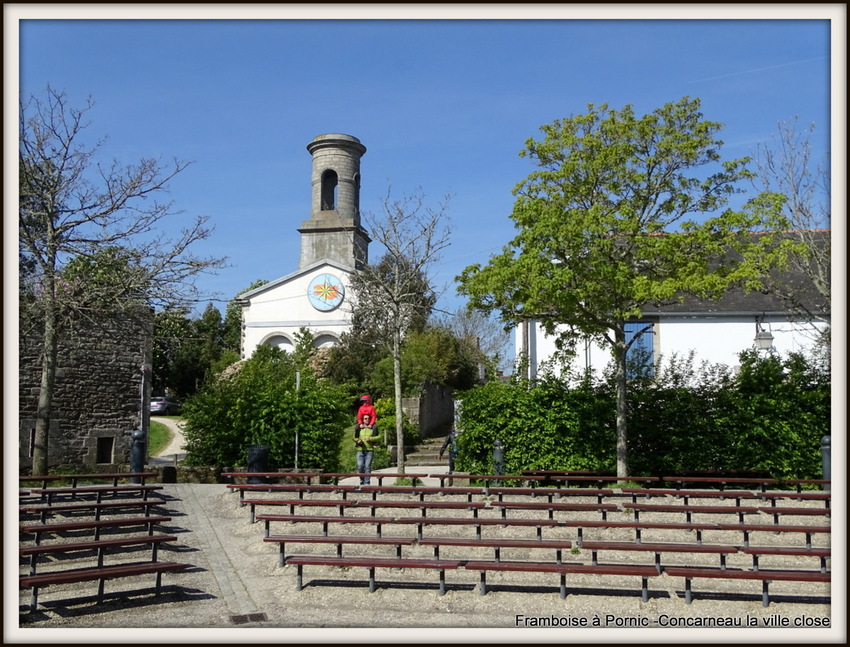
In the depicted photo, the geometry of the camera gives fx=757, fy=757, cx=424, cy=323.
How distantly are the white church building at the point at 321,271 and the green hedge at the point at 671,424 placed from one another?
62.7ft

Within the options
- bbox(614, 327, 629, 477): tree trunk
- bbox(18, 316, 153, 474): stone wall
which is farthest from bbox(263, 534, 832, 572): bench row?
bbox(18, 316, 153, 474): stone wall

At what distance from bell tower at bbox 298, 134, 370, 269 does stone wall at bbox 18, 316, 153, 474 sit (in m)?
21.0

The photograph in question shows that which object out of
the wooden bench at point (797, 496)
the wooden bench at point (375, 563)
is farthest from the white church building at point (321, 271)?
the wooden bench at point (375, 563)

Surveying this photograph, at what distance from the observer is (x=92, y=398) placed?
18609 millimetres

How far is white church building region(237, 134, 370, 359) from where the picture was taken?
3688 cm

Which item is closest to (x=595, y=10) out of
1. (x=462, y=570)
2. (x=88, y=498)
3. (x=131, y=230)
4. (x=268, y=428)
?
(x=462, y=570)

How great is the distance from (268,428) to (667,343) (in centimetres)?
1245

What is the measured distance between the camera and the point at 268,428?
15883 mm

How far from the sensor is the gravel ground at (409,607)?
223 inches

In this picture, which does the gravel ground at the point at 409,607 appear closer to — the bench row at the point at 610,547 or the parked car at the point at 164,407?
the bench row at the point at 610,547

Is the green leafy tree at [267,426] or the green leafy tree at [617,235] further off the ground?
the green leafy tree at [617,235]

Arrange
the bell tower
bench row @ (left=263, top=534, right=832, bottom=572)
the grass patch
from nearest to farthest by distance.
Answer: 1. bench row @ (left=263, top=534, right=832, bottom=572)
2. the grass patch
3. the bell tower

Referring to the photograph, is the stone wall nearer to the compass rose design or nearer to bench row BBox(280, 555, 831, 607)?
bench row BBox(280, 555, 831, 607)

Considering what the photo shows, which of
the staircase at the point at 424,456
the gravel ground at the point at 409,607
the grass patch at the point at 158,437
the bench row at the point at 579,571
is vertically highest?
the bench row at the point at 579,571
